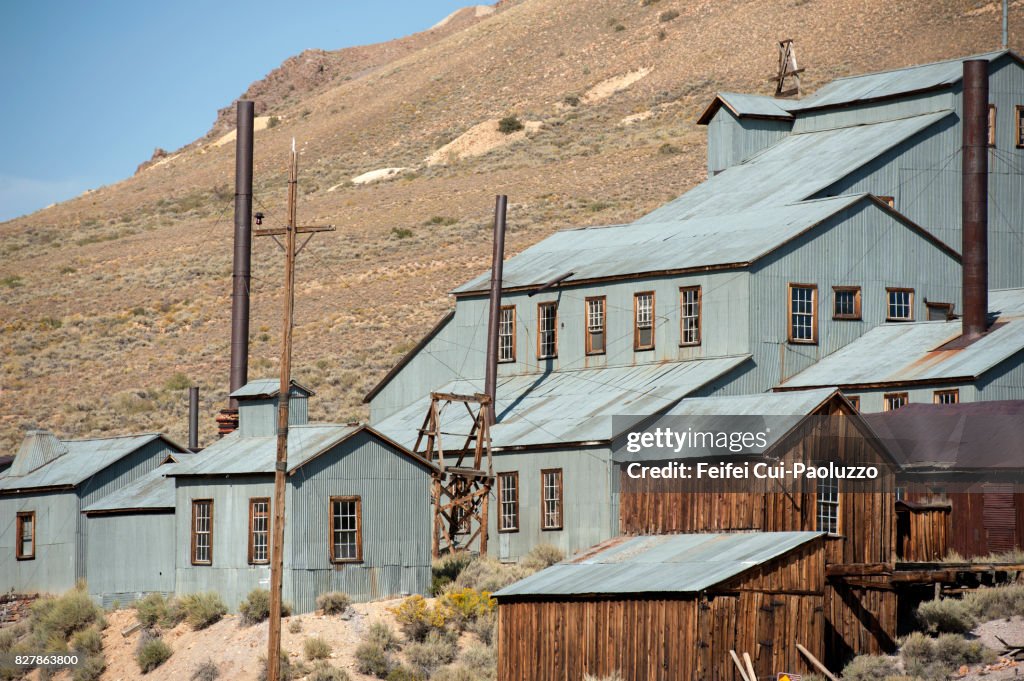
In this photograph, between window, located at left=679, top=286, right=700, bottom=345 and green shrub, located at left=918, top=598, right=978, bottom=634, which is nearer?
green shrub, located at left=918, top=598, right=978, bottom=634

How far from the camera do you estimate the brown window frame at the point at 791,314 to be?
146 ft

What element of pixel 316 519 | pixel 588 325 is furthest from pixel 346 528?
pixel 588 325

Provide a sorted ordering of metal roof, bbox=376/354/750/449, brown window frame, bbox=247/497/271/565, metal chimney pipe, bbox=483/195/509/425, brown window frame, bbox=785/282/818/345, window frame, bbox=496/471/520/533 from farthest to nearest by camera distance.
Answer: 1. metal chimney pipe, bbox=483/195/509/425
2. brown window frame, bbox=785/282/818/345
3. window frame, bbox=496/471/520/533
4. metal roof, bbox=376/354/750/449
5. brown window frame, bbox=247/497/271/565

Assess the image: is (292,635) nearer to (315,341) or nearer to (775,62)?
(315,341)

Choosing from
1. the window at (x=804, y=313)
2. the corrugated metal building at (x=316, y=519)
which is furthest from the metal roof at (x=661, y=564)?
the window at (x=804, y=313)

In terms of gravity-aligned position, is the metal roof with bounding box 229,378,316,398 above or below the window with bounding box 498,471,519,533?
above

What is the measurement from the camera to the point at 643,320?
154 ft

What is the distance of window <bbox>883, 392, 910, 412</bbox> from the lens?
133 ft

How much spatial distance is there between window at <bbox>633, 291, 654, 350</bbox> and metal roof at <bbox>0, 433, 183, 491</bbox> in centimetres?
1322

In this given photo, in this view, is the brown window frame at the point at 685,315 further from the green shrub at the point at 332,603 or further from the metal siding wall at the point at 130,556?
the metal siding wall at the point at 130,556

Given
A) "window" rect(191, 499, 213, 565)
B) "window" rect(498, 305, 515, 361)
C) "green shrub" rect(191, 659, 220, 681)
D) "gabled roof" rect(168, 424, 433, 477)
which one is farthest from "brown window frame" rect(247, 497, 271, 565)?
"window" rect(498, 305, 515, 361)

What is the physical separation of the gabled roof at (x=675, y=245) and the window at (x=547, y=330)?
808 millimetres

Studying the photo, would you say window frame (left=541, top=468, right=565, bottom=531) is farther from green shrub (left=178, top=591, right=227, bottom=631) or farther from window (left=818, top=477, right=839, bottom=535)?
window (left=818, top=477, right=839, bottom=535)

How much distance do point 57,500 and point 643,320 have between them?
16.9m
